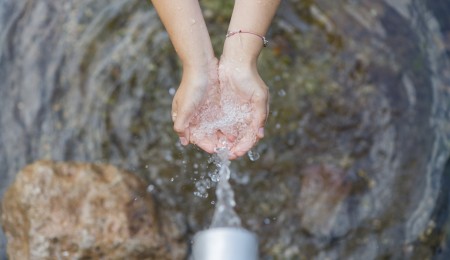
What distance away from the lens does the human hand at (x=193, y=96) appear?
7.12 feet

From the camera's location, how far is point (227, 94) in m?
2.26

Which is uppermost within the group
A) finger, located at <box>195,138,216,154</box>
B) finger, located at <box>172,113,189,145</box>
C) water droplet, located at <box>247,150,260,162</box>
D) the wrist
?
the wrist

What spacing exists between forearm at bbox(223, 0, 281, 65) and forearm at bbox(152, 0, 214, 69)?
9 centimetres

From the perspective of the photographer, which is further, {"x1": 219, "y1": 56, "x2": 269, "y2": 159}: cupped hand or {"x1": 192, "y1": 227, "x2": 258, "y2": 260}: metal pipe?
{"x1": 219, "y1": 56, "x2": 269, "y2": 159}: cupped hand

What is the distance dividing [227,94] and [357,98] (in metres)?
1.36

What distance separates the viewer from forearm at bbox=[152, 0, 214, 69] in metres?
2.11

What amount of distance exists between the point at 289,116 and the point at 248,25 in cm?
138

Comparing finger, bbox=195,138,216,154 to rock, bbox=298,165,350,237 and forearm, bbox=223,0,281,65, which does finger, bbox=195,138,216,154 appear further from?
rock, bbox=298,165,350,237

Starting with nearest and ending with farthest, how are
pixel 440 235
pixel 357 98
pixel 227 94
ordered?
1. pixel 227 94
2. pixel 440 235
3. pixel 357 98

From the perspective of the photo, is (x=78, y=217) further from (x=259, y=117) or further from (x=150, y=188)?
(x=259, y=117)

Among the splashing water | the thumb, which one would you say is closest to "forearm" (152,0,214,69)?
the thumb

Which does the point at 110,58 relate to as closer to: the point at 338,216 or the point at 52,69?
the point at 52,69

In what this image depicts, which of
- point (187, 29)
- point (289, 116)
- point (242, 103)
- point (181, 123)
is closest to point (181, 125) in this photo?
point (181, 123)

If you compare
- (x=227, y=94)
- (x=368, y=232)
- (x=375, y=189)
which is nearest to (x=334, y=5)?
(x=375, y=189)
